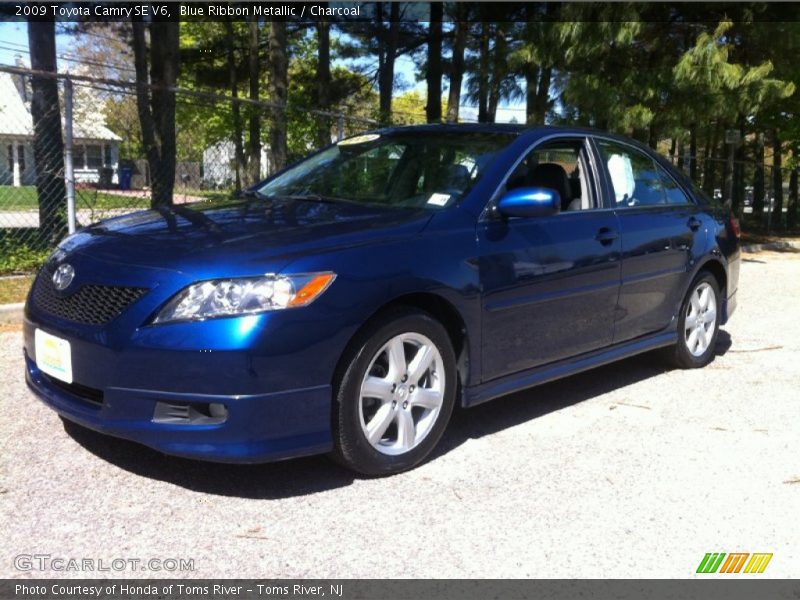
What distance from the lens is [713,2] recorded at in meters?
14.3

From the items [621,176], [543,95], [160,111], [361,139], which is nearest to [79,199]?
[160,111]

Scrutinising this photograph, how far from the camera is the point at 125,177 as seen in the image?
29.6ft

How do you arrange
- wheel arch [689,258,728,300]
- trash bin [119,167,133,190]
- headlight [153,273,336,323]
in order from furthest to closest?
trash bin [119,167,133,190], wheel arch [689,258,728,300], headlight [153,273,336,323]

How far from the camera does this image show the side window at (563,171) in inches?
180

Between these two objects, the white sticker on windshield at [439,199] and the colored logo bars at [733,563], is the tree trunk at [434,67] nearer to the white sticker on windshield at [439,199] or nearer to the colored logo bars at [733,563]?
the white sticker on windshield at [439,199]

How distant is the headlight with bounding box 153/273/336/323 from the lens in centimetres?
310

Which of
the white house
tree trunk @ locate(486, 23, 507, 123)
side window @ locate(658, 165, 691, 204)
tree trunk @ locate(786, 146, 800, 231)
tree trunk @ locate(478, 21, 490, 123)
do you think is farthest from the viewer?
tree trunk @ locate(786, 146, 800, 231)

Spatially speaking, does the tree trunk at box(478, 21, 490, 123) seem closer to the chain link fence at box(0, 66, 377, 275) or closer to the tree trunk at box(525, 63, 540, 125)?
the tree trunk at box(525, 63, 540, 125)

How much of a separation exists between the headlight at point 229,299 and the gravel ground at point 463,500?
80cm

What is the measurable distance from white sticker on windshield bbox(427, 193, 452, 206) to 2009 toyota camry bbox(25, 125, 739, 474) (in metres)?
0.02

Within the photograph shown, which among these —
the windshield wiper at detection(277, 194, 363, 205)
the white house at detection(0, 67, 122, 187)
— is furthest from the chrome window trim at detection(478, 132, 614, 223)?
the white house at detection(0, 67, 122, 187)

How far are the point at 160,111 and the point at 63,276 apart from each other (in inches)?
287

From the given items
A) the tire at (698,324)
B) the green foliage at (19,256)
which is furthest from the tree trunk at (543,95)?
the green foliage at (19,256)

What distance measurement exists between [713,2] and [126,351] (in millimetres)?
14128
